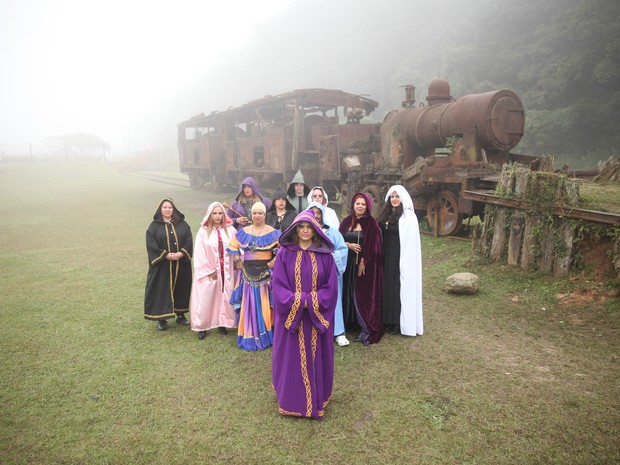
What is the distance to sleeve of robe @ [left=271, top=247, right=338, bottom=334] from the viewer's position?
3541 millimetres

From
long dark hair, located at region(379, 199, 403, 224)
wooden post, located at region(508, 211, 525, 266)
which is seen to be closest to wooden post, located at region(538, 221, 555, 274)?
wooden post, located at region(508, 211, 525, 266)

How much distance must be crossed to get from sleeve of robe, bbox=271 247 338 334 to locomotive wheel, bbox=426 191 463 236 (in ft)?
20.8

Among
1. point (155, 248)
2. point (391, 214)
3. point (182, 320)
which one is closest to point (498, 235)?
point (391, 214)

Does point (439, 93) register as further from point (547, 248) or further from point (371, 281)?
point (371, 281)

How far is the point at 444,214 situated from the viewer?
9.70 m

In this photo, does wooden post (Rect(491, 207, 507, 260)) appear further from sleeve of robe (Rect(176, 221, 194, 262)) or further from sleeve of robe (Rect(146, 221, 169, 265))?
sleeve of robe (Rect(146, 221, 169, 265))

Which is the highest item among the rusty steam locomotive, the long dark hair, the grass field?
the rusty steam locomotive

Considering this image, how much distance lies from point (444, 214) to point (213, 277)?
6115 millimetres

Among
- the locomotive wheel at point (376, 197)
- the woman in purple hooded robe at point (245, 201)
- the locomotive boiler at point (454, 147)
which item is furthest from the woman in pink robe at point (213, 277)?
the locomotive wheel at point (376, 197)

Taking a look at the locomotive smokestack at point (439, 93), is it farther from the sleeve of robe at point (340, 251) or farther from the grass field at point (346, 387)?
the sleeve of robe at point (340, 251)

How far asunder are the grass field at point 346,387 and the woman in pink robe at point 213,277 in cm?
31

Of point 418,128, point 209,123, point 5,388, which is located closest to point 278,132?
point 418,128

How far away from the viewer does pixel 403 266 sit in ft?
16.6

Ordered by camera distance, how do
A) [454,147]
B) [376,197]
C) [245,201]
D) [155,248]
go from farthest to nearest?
1. [376,197]
2. [454,147]
3. [245,201]
4. [155,248]
